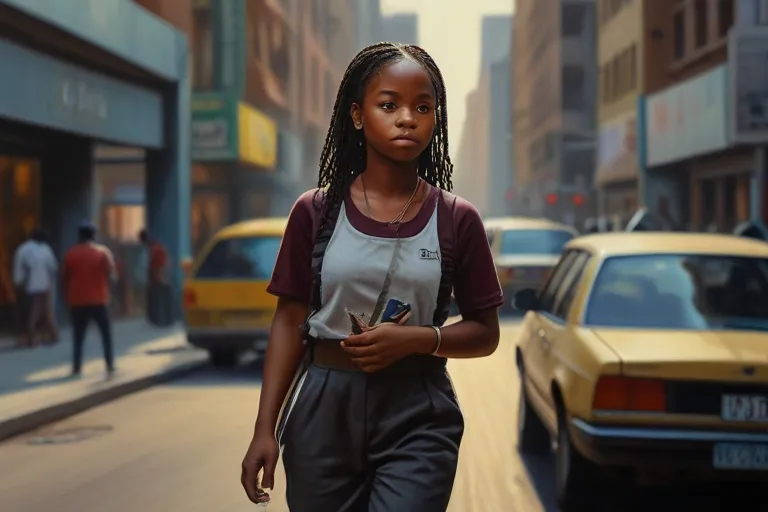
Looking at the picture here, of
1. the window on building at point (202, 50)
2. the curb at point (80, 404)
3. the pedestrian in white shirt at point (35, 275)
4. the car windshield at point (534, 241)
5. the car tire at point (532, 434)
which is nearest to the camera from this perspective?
the car tire at point (532, 434)

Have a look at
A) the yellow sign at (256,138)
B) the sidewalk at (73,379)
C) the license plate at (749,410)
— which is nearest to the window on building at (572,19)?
the yellow sign at (256,138)

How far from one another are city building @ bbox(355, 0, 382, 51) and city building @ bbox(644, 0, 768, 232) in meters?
53.5

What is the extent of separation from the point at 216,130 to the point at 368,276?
1072 inches

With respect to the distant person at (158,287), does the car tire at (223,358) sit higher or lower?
lower

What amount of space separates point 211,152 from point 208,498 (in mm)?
23222

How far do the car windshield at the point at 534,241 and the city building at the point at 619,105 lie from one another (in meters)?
12.8

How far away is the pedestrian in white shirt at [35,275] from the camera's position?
16438 mm

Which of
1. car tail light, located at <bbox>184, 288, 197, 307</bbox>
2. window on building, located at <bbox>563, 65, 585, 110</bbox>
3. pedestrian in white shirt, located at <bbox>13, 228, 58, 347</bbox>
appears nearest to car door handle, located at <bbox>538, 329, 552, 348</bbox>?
car tail light, located at <bbox>184, 288, 197, 307</bbox>

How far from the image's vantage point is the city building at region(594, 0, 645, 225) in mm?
35594

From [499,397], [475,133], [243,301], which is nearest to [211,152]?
[243,301]

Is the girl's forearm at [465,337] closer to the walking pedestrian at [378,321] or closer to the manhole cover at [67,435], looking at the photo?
the walking pedestrian at [378,321]

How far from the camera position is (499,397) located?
1102 cm

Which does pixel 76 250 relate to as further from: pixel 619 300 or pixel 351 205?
pixel 351 205

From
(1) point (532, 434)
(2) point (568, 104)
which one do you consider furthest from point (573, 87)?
(1) point (532, 434)
